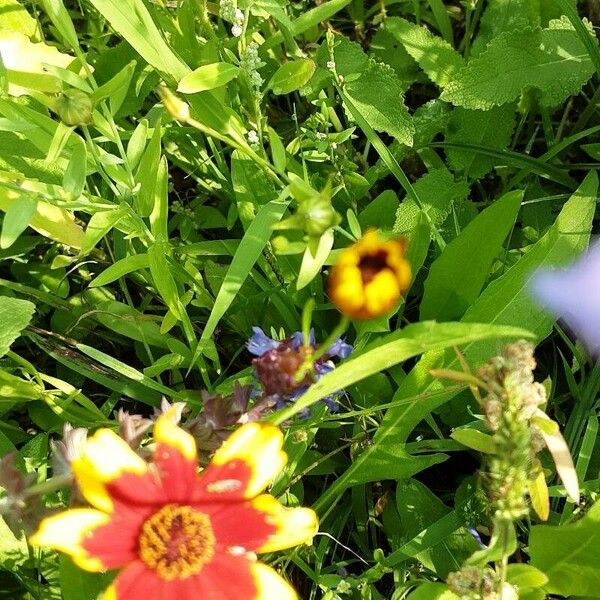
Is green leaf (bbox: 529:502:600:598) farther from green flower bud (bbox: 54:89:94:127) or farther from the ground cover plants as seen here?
green flower bud (bbox: 54:89:94:127)

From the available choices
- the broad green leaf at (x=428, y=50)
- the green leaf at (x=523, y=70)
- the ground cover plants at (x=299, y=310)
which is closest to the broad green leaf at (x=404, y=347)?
the ground cover plants at (x=299, y=310)

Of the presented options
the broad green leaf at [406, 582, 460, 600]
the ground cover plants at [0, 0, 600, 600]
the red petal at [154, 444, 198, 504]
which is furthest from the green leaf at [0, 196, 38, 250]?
the broad green leaf at [406, 582, 460, 600]

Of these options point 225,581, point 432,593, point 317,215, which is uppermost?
point 317,215

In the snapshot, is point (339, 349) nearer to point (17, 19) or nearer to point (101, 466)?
point (101, 466)

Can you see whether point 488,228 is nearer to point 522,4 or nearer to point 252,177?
point 252,177

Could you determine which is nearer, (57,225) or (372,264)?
(372,264)

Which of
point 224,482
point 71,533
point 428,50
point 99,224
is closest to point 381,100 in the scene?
point 428,50

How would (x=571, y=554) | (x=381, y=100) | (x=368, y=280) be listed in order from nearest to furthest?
(x=368, y=280) → (x=571, y=554) → (x=381, y=100)
